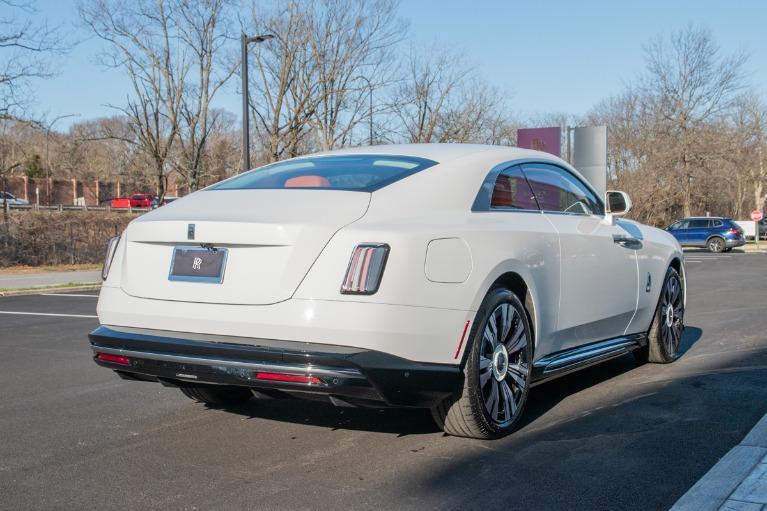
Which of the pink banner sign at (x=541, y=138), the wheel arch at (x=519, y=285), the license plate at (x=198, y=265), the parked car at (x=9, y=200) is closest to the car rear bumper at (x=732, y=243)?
the pink banner sign at (x=541, y=138)

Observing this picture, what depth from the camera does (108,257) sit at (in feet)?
15.0

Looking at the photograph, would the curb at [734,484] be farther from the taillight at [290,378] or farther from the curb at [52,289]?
the curb at [52,289]

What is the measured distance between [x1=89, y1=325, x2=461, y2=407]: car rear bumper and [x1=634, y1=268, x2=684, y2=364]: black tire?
3145 mm

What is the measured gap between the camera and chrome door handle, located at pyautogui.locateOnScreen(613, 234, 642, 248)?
18.9ft

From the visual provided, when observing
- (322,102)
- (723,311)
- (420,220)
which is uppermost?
(322,102)

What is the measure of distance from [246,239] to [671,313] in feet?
14.1

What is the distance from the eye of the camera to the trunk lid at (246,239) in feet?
12.5

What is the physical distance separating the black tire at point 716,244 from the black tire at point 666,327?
32979 millimetres

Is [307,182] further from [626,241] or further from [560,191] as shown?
[626,241]

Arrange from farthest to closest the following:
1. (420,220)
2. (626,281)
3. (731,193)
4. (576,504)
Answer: (731,193), (626,281), (420,220), (576,504)

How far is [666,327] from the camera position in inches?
263

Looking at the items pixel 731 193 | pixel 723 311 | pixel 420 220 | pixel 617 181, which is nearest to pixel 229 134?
pixel 617 181

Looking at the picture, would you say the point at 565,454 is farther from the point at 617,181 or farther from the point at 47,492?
the point at 617,181

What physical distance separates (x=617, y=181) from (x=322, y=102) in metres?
28.8
